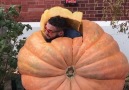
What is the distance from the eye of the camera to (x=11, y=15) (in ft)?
17.3

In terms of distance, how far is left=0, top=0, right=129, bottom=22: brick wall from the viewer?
7836mm

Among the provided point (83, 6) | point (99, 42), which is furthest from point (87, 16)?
point (99, 42)

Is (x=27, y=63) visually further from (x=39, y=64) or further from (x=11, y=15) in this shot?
(x=11, y=15)

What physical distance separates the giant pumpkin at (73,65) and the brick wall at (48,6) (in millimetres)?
4072

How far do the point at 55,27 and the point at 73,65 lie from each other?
45 centimetres

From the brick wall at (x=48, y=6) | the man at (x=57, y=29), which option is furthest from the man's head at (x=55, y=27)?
the brick wall at (x=48, y=6)

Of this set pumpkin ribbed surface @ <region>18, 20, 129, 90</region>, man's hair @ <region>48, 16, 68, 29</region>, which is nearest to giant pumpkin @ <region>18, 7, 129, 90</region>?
pumpkin ribbed surface @ <region>18, 20, 129, 90</region>

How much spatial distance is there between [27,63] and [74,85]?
542 mm

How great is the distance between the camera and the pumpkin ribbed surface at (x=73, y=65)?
11.8 feet

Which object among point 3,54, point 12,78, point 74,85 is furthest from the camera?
point 12,78

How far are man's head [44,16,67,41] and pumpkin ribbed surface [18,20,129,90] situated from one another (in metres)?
0.08

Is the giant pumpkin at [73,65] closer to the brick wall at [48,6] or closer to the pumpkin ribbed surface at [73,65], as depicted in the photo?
the pumpkin ribbed surface at [73,65]

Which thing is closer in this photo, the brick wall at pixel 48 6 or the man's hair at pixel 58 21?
the man's hair at pixel 58 21

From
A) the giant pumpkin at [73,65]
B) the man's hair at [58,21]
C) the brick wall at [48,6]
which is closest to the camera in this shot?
the giant pumpkin at [73,65]
